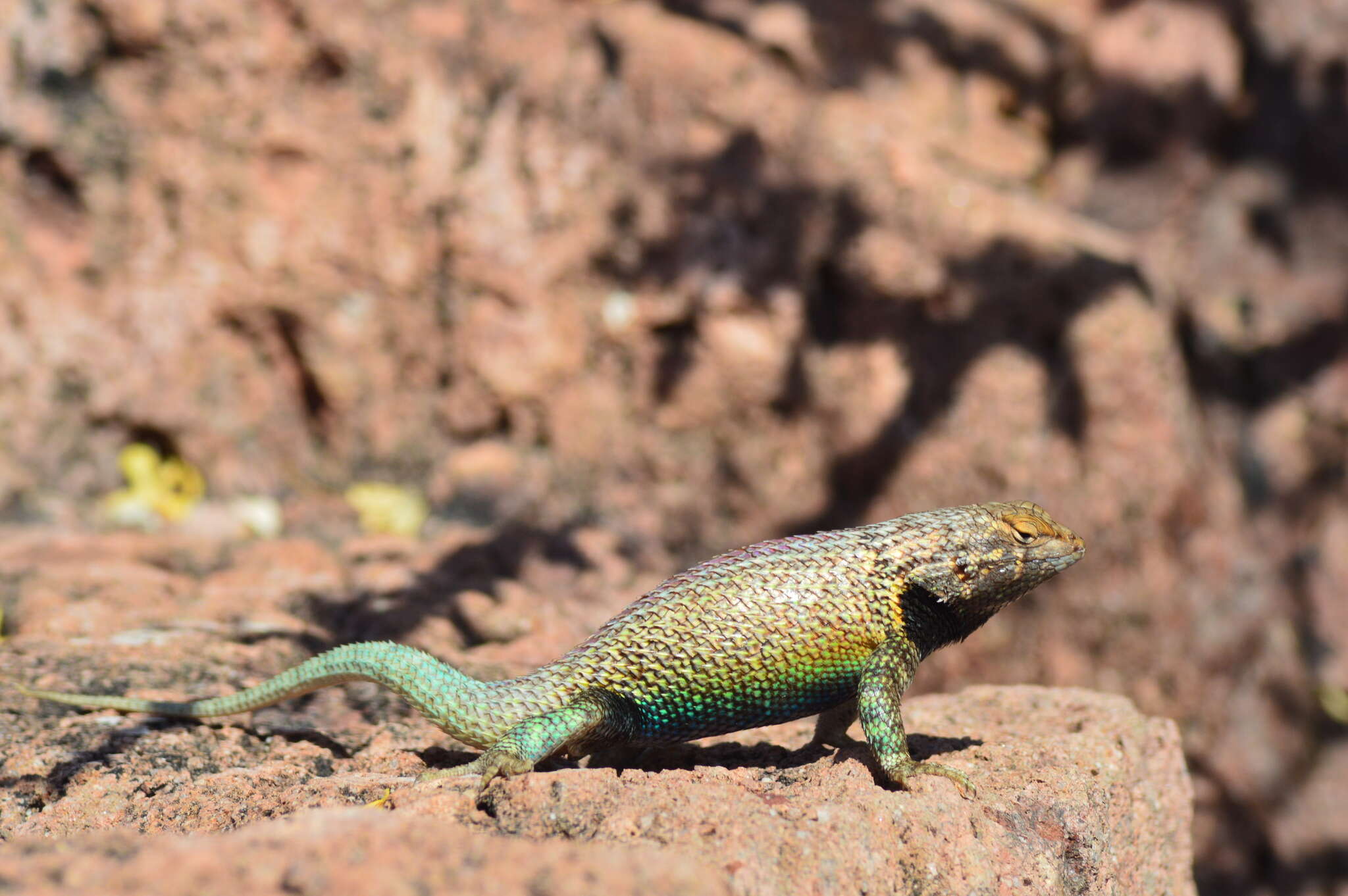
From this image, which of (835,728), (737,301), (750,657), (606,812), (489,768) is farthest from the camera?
(737,301)

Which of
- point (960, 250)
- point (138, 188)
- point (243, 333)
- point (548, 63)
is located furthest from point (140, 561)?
point (960, 250)

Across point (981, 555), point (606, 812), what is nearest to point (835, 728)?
point (981, 555)

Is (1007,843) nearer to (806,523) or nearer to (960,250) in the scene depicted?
(806,523)

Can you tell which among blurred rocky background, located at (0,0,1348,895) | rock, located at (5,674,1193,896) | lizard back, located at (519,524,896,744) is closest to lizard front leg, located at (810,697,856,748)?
rock, located at (5,674,1193,896)

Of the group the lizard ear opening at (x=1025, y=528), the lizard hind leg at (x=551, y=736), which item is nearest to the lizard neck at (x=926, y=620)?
the lizard ear opening at (x=1025, y=528)

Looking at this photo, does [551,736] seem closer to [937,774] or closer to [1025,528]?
[937,774]

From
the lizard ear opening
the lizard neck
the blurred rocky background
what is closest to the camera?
the lizard neck

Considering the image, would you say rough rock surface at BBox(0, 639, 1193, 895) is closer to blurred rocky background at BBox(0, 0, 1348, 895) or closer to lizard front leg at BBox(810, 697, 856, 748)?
lizard front leg at BBox(810, 697, 856, 748)
